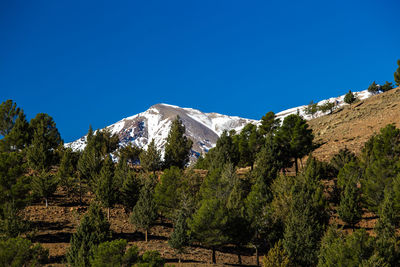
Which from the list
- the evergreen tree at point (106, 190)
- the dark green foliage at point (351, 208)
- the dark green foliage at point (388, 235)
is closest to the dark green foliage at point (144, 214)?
the evergreen tree at point (106, 190)

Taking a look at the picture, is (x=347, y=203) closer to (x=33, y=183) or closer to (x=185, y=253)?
(x=185, y=253)

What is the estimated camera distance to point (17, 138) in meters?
75.4

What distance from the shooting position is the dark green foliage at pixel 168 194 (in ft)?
196

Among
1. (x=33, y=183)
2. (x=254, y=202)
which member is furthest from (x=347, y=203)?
(x=33, y=183)

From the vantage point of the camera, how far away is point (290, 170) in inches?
3319

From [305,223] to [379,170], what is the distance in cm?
1869

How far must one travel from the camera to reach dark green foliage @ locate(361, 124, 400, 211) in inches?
2103

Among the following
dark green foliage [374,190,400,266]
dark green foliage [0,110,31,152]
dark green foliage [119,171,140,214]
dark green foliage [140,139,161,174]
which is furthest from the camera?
dark green foliage [140,139,161,174]

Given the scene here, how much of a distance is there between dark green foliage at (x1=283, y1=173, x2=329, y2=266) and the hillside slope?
98.5 ft

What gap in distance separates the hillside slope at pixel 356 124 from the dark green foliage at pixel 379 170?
17.3 meters

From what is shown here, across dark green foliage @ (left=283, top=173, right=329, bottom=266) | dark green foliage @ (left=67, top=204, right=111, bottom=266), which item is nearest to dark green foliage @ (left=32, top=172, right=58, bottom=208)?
dark green foliage @ (left=67, top=204, right=111, bottom=266)

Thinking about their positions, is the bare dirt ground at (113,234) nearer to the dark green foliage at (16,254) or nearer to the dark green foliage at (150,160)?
the dark green foliage at (16,254)

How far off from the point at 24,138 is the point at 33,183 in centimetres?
2461

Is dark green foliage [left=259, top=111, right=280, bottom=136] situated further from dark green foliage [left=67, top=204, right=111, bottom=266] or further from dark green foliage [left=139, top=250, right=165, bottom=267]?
dark green foliage [left=139, top=250, right=165, bottom=267]
